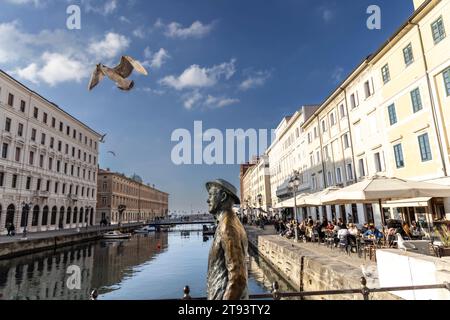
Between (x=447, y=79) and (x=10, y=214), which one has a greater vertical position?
(x=447, y=79)

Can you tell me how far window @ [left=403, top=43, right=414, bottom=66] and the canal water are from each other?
15.5 metres

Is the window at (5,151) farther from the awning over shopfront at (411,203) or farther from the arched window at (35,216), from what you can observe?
the awning over shopfront at (411,203)

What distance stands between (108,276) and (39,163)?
27782 mm

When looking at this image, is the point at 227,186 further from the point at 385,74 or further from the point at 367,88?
the point at 367,88

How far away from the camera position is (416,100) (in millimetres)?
17391

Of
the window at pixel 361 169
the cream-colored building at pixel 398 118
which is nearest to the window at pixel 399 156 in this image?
the cream-colored building at pixel 398 118

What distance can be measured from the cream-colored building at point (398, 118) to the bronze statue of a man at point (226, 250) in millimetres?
15815

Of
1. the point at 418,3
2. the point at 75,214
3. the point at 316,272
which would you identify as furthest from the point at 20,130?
the point at 418,3

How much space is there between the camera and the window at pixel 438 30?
15.3 meters

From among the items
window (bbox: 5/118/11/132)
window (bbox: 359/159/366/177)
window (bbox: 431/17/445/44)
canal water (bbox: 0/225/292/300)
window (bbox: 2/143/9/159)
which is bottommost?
canal water (bbox: 0/225/292/300)

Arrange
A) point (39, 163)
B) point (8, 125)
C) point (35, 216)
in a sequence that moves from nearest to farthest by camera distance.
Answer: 1. point (8, 125)
2. point (35, 216)
3. point (39, 163)

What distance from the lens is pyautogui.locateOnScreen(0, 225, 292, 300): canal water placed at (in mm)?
15320

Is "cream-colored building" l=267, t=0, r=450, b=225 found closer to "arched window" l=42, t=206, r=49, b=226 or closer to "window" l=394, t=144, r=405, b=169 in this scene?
"window" l=394, t=144, r=405, b=169

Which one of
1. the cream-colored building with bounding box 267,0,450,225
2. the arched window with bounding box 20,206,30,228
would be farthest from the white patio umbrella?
the arched window with bounding box 20,206,30,228
